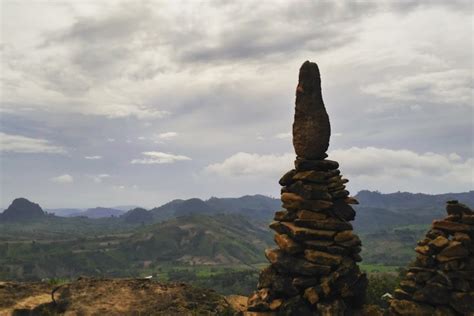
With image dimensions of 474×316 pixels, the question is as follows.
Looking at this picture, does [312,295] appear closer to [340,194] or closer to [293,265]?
[293,265]

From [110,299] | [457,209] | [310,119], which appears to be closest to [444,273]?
[457,209]

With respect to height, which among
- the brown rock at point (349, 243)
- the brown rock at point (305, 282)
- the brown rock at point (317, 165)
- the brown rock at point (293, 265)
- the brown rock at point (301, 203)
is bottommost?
the brown rock at point (305, 282)

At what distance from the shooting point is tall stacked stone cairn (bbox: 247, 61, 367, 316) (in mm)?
33844

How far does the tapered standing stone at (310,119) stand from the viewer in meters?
36.8

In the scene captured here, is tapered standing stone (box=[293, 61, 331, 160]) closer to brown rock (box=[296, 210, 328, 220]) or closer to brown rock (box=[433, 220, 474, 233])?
brown rock (box=[296, 210, 328, 220])

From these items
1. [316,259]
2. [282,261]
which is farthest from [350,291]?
[282,261]

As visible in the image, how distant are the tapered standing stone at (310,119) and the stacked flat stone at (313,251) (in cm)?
114

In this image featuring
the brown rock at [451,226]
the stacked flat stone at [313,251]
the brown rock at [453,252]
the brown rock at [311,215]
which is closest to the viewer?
the stacked flat stone at [313,251]

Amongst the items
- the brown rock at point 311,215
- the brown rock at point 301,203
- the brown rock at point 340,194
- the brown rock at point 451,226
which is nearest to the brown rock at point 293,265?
the brown rock at point 311,215

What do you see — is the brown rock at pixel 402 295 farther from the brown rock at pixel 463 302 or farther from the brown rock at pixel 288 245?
the brown rock at pixel 288 245

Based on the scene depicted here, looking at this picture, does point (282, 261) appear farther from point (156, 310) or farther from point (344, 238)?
point (156, 310)

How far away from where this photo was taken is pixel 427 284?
35.6 metres

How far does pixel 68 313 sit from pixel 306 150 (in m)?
24.6

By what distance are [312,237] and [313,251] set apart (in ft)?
3.89
